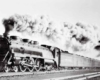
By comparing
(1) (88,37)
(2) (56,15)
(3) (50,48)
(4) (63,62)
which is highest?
(2) (56,15)

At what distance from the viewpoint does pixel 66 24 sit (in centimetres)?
672

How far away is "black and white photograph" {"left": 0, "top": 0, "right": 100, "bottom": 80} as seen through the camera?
489 centimetres

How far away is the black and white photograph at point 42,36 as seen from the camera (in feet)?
16.0

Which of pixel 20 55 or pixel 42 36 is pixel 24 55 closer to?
pixel 20 55

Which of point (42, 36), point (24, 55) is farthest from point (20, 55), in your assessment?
point (42, 36)

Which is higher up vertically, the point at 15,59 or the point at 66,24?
the point at 66,24

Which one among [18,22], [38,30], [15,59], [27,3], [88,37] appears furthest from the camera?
[88,37]

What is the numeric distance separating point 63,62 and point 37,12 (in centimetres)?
332

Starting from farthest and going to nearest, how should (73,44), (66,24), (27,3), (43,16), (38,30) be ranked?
(73,44) < (38,30) < (66,24) < (43,16) < (27,3)

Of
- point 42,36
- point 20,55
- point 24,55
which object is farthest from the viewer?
point 42,36

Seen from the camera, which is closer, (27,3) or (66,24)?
(27,3)

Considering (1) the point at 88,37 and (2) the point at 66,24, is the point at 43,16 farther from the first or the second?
(1) the point at 88,37

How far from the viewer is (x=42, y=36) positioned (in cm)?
774

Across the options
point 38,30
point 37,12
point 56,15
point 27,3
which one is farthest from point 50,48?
point 27,3
